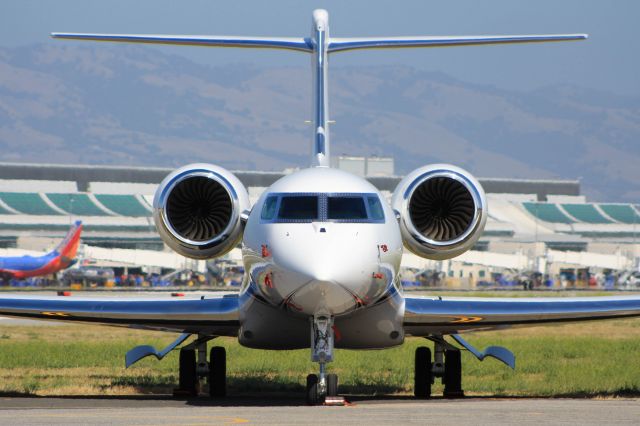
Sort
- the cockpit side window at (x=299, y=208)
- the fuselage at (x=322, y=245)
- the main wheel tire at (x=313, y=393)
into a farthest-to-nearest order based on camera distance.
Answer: the main wheel tire at (x=313, y=393), the cockpit side window at (x=299, y=208), the fuselage at (x=322, y=245)

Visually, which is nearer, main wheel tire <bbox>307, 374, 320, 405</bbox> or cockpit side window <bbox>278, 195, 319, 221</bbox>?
cockpit side window <bbox>278, 195, 319, 221</bbox>

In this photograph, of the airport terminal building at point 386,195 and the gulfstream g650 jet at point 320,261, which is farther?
the airport terminal building at point 386,195

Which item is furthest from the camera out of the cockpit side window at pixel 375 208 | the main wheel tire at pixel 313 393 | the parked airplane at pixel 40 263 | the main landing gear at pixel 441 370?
the parked airplane at pixel 40 263

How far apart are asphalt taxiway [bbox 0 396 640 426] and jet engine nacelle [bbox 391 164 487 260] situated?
236 centimetres

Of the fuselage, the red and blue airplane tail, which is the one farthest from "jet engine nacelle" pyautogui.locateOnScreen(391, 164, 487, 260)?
the red and blue airplane tail

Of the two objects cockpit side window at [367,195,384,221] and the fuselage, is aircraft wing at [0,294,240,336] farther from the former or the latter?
cockpit side window at [367,195,384,221]

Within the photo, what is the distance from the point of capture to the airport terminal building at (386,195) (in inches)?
4525

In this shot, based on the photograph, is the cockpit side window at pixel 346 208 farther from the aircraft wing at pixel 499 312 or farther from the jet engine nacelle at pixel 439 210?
the jet engine nacelle at pixel 439 210

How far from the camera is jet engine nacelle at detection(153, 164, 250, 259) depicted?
19578 mm

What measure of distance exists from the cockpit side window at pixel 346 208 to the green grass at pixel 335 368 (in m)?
5.71

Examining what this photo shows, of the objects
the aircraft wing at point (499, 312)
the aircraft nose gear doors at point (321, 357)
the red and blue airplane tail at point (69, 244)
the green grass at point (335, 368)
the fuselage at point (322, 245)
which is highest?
the red and blue airplane tail at point (69, 244)

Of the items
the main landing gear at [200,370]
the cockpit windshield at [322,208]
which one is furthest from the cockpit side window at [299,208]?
the main landing gear at [200,370]

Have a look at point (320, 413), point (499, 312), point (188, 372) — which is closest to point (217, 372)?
point (188, 372)

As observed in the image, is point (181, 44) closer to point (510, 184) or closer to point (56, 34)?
point (56, 34)
